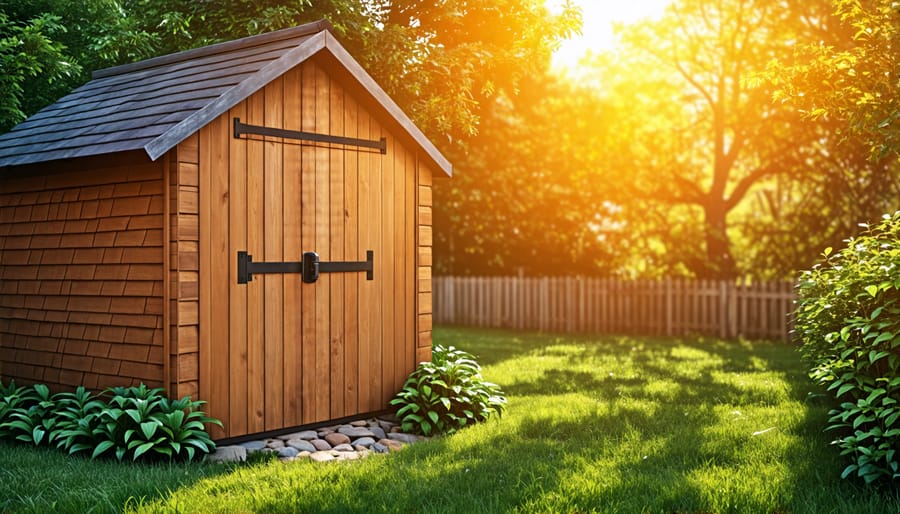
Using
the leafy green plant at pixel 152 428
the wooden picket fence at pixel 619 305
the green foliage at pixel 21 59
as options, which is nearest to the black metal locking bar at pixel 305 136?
the leafy green plant at pixel 152 428

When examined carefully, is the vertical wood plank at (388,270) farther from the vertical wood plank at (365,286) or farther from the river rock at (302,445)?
the river rock at (302,445)

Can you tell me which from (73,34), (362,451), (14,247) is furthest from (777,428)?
(73,34)

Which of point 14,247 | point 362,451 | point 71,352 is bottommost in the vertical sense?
point 362,451

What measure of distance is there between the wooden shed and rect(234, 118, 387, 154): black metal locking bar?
0.05ft

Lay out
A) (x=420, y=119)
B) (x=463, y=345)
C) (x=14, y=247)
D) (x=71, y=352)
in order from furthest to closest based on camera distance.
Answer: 1. (x=463, y=345)
2. (x=420, y=119)
3. (x=14, y=247)
4. (x=71, y=352)

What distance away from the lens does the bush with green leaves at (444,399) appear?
913 centimetres

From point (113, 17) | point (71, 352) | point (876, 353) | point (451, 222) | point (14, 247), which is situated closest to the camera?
point (876, 353)

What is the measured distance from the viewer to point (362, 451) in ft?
26.9

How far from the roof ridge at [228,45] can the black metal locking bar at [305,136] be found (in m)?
1.02

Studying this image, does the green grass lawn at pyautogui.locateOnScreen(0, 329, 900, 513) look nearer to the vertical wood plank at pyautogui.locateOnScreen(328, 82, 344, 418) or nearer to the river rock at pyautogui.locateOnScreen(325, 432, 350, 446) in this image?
the river rock at pyautogui.locateOnScreen(325, 432, 350, 446)

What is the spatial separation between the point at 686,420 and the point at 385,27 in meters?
8.30

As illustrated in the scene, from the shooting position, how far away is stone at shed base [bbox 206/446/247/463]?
7672 millimetres

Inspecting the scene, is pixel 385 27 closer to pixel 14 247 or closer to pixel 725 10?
pixel 14 247

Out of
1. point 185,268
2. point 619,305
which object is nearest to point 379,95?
point 185,268
